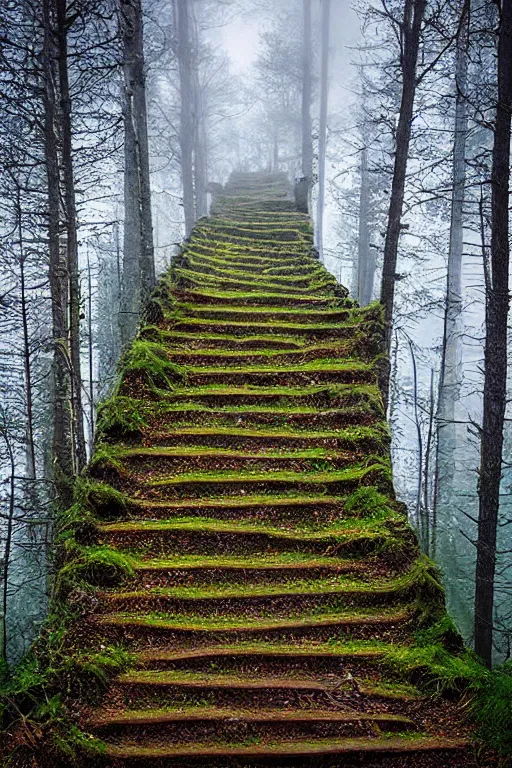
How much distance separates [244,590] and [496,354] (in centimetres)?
428

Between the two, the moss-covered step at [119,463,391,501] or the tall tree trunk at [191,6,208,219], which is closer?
the moss-covered step at [119,463,391,501]

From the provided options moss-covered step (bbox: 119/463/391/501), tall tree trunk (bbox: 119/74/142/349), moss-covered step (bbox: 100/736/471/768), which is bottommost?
moss-covered step (bbox: 100/736/471/768)

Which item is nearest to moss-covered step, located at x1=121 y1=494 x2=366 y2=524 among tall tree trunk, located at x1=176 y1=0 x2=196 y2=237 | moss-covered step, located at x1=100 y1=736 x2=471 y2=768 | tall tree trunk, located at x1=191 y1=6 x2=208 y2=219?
moss-covered step, located at x1=100 y1=736 x2=471 y2=768

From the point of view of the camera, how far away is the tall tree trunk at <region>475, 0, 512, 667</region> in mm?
6070

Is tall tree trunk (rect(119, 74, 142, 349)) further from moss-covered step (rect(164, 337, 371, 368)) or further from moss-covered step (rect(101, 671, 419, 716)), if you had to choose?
moss-covered step (rect(101, 671, 419, 716))

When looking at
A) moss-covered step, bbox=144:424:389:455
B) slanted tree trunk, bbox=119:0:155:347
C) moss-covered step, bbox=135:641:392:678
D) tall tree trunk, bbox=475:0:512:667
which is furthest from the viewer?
slanted tree trunk, bbox=119:0:155:347

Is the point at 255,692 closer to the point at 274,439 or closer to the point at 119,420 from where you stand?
the point at 274,439


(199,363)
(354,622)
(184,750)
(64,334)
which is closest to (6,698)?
(184,750)

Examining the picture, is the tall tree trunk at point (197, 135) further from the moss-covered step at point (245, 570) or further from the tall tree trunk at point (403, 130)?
the moss-covered step at point (245, 570)

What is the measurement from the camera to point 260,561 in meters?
4.43

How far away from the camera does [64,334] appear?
287 inches

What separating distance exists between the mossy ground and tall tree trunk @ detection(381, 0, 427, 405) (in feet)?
4.95

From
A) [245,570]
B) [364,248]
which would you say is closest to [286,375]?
[245,570]

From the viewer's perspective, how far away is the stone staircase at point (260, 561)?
3.26m
